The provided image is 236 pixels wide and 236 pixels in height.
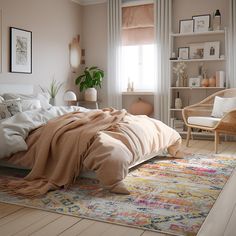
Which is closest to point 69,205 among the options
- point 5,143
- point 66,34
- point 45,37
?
point 5,143

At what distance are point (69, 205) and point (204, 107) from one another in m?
3.74

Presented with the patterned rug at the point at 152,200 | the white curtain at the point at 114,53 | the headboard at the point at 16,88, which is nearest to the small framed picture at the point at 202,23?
the white curtain at the point at 114,53

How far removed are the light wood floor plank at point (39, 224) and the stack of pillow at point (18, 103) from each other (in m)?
1.81

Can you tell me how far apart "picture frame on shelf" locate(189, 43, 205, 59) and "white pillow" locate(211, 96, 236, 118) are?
1008 mm

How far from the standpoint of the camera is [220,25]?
600 cm

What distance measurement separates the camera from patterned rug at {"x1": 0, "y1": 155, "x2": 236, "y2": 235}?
2365 millimetres

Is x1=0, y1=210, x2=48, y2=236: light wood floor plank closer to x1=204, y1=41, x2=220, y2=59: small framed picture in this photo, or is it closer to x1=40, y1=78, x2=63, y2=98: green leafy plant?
x1=40, y1=78, x2=63, y2=98: green leafy plant

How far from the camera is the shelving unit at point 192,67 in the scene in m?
6.09

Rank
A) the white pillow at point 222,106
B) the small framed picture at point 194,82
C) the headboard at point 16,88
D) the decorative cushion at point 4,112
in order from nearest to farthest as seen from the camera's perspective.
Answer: the decorative cushion at point 4,112 < the headboard at point 16,88 < the white pillow at point 222,106 < the small framed picture at point 194,82

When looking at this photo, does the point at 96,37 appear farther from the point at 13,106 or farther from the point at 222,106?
the point at 13,106

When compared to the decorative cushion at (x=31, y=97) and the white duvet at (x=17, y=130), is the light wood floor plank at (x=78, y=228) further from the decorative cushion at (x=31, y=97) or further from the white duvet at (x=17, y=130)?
the decorative cushion at (x=31, y=97)

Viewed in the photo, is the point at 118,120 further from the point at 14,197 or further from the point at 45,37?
the point at 45,37

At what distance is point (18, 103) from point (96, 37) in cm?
342

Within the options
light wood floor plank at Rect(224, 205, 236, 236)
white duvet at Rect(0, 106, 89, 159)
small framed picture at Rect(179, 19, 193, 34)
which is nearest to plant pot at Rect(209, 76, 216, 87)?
small framed picture at Rect(179, 19, 193, 34)
